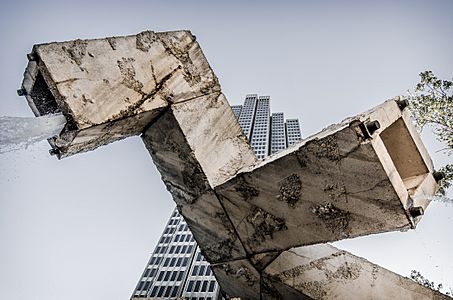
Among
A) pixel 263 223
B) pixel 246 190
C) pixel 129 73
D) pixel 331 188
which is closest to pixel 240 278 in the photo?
pixel 263 223

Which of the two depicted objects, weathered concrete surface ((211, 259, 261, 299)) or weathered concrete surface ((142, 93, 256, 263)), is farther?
weathered concrete surface ((211, 259, 261, 299))

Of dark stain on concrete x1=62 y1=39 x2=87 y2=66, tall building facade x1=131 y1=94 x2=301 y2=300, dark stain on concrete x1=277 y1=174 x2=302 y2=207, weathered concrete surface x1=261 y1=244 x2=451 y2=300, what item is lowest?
tall building facade x1=131 y1=94 x2=301 y2=300

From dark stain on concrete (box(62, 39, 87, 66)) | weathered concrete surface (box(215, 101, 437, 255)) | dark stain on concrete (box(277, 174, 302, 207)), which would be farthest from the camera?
dark stain on concrete (box(277, 174, 302, 207))

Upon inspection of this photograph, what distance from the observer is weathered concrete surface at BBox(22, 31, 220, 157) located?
2.02 meters

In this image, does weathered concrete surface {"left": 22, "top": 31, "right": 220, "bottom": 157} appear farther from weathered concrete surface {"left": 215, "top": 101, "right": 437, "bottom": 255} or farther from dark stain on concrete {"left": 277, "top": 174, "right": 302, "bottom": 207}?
dark stain on concrete {"left": 277, "top": 174, "right": 302, "bottom": 207}

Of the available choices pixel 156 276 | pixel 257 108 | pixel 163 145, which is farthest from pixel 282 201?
pixel 257 108

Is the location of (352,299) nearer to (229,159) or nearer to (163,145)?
(229,159)

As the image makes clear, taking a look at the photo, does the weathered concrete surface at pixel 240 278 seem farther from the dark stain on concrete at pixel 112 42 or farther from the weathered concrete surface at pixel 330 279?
the dark stain on concrete at pixel 112 42

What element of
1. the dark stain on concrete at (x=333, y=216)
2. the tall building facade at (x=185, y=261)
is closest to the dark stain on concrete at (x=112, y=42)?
the dark stain on concrete at (x=333, y=216)

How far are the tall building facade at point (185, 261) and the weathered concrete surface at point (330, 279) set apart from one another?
33.7m

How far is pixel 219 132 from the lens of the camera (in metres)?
3.07

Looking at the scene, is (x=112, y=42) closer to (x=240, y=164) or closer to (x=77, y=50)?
(x=77, y=50)

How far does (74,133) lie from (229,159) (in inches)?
56.1

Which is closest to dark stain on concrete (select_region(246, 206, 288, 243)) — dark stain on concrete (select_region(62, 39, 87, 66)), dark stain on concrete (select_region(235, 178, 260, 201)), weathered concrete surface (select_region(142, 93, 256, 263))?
dark stain on concrete (select_region(235, 178, 260, 201))
